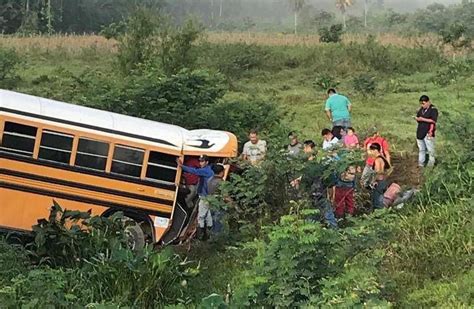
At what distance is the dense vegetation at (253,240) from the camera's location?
661cm

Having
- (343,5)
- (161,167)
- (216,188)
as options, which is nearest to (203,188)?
(216,188)

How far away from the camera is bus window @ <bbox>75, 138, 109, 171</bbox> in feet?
33.8

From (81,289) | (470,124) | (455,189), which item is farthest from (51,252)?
(470,124)

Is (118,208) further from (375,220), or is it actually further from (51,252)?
(375,220)

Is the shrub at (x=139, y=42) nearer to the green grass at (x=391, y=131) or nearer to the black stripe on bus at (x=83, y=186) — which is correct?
the green grass at (x=391, y=131)

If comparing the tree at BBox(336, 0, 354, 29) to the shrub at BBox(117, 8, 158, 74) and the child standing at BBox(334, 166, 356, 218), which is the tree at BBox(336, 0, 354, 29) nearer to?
the shrub at BBox(117, 8, 158, 74)

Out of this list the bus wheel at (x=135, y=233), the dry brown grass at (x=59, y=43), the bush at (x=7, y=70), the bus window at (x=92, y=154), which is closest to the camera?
the bus window at (x=92, y=154)

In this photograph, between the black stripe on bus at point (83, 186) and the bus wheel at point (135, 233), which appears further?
the bus wheel at point (135, 233)

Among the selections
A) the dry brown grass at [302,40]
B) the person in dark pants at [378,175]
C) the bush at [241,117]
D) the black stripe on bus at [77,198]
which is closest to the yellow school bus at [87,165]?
the black stripe on bus at [77,198]

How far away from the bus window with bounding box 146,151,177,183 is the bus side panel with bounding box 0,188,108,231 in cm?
127

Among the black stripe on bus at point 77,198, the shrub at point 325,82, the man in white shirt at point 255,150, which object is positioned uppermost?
the shrub at point 325,82

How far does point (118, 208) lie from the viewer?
1051 centimetres

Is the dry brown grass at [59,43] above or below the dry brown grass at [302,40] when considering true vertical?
below

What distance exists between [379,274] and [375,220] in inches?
22.6
